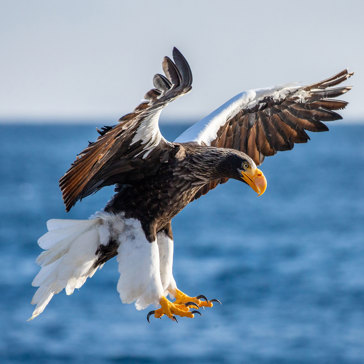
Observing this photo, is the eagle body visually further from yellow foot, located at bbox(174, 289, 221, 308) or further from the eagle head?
yellow foot, located at bbox(174, 289, 221, 308)

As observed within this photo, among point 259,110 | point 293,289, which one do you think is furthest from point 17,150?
point 259,110

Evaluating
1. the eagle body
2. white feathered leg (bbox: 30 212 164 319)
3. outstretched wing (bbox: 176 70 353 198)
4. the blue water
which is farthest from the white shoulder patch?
the blue water

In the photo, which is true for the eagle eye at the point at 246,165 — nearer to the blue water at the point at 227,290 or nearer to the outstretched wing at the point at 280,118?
the outstretched wing at the point at 280,118

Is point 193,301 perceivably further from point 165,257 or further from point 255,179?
point 255,179

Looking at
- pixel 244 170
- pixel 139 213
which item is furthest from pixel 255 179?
pixel 139 213

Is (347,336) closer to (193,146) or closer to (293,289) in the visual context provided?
(293,289)

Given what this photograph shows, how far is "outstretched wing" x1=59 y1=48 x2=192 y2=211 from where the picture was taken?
6449 millimetres

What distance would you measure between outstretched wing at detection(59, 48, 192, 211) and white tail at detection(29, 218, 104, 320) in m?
0.34

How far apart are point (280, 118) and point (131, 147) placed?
2.23 m

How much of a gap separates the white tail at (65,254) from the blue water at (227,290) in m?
23.8

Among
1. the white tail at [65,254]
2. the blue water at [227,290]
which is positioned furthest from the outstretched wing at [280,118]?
the blue water at [227,290]

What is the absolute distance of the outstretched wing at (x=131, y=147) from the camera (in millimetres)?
6449

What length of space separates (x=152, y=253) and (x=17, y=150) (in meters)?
96.2

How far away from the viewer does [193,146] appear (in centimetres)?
764
